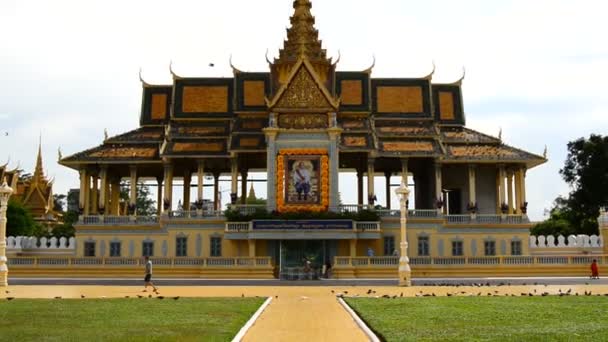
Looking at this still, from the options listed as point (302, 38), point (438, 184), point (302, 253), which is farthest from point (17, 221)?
point (438, 184)

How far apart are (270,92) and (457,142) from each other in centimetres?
1323

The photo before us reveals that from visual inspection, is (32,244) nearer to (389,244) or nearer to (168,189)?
(168,189)

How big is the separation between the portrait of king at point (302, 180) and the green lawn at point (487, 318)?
23.6m

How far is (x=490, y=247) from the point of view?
4816cm

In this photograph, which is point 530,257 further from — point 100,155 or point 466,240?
point 100,155

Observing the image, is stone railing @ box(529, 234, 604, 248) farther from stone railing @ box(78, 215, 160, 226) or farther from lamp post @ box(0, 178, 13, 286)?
lamp post @ box(0, 178, 13, 286)

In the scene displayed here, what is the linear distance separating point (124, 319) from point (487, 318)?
771 cm

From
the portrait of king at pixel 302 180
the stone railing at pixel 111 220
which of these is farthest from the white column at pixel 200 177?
the portrait of king at pixel 302 180

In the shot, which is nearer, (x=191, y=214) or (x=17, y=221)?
(x=191, y=214)

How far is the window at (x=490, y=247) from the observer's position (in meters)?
48.1

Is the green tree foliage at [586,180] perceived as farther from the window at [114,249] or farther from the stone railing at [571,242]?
the window at [114,249]

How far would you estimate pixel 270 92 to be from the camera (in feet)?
180

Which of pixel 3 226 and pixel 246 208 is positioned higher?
pixel 246 208

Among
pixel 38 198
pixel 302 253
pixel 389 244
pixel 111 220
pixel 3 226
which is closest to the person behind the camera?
pixel 3 226
